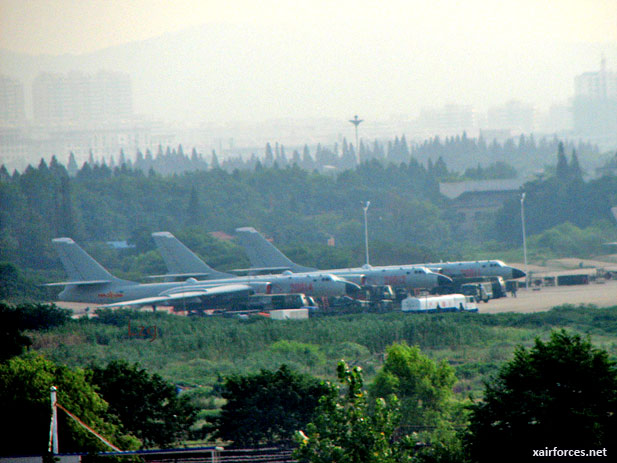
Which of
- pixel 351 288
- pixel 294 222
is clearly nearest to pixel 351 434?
pixel 351 288

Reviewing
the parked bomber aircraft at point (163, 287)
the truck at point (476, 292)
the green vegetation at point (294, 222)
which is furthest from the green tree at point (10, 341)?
the green vegetation at point (294, 222)

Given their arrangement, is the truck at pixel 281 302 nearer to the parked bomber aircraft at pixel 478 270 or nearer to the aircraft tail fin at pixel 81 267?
the parked bomber aircraft at pixel 478 270

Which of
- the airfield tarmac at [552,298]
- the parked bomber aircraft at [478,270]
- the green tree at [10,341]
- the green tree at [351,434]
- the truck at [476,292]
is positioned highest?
the green tree at [351,434]

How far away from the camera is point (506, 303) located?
8012 centimetres

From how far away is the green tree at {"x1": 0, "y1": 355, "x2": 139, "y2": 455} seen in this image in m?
28.2

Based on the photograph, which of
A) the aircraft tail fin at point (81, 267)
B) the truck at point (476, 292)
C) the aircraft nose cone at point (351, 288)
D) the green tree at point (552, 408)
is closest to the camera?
the green tree at point (552, 408)

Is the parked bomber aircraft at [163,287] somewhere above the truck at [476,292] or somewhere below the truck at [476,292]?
above

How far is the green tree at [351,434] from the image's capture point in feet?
78.2

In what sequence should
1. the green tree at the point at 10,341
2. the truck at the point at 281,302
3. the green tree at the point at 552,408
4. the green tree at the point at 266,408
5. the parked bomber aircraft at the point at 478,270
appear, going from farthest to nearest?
the parked bomber aircraft at the point at 478,270
the truck at the point at 281,302
the green tree at the point at 10,341
the green tree at the point at 266,408
the green tree at the point at 552,408

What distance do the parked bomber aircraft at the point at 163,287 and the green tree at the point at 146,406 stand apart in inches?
1795

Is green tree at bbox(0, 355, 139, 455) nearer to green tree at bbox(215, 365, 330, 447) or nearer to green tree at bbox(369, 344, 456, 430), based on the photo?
green tree at bbox(215, 365, 330, 447)

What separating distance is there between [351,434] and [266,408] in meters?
10.1

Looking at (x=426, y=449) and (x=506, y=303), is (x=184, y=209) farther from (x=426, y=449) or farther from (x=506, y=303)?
(x=426, y=449)

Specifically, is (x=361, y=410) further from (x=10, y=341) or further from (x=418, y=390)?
(x=10, y=341)
